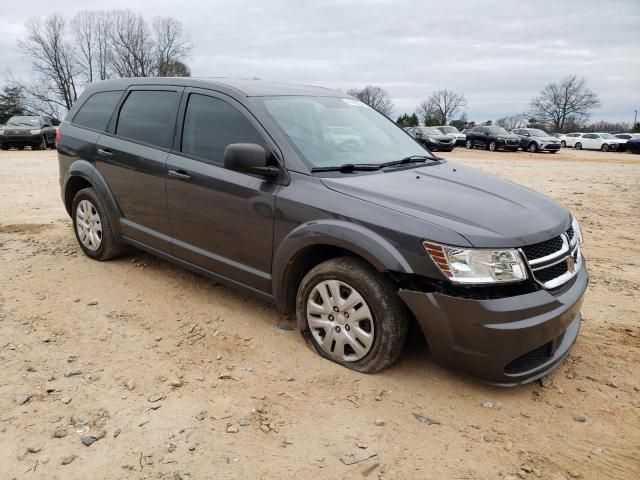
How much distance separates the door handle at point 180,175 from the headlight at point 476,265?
2.03 metres

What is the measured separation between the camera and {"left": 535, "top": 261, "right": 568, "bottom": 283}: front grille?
2.71 meters

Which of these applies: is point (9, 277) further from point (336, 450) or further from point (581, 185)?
point (581, 185)

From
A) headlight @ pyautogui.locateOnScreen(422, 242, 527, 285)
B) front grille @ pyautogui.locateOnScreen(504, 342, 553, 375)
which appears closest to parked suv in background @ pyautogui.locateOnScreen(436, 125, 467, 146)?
front grille @ pyautogui.locateOnScreen(504, 342, 553, 375)

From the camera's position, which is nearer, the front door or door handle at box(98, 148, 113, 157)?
the front door

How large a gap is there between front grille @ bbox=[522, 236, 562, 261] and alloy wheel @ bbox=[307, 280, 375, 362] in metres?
0.93

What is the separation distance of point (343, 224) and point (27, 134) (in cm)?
2265

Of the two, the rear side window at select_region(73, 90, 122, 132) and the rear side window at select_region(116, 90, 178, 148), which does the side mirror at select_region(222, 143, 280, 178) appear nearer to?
the rear side window at select_region(116, 90, 178, 148)

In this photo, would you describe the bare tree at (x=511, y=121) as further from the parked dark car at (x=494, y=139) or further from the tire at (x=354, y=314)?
the tire at (x=354, y=314)

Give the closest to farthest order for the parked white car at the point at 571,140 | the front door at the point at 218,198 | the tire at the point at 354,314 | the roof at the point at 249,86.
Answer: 1. the tire at the point at 354,314
2. the front door at the point at 218,198
3. the roof at the point at 249,86
4. the parked white car at the point at 571,140

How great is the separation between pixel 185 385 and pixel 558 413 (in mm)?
2131

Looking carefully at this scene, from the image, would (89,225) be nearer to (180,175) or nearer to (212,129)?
(180,175)

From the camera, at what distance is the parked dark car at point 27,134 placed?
2112 centimetres

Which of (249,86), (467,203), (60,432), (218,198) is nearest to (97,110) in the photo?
(249,86)

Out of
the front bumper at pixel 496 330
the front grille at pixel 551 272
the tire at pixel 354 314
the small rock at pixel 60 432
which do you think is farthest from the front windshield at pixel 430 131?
the small rock at pixel 60 432
